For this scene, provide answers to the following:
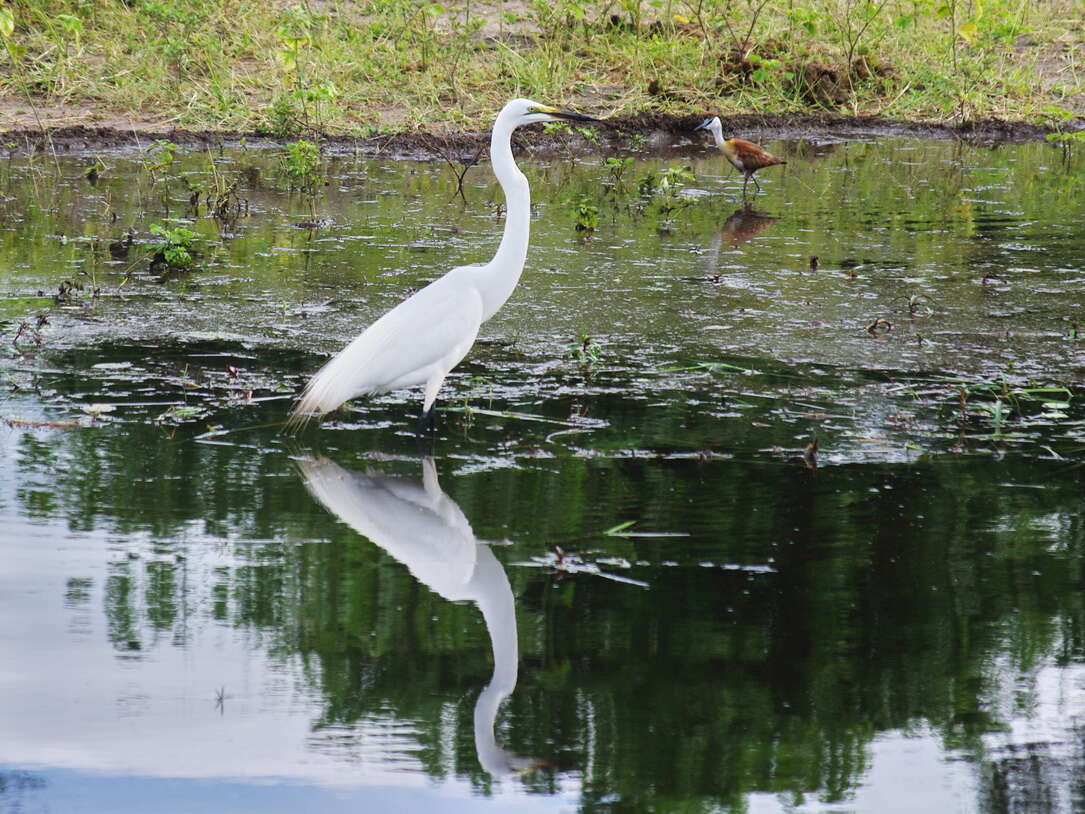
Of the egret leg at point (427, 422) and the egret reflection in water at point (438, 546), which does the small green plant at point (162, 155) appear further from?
the egret reflection in water at point (438, 546)

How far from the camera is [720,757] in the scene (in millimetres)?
2982

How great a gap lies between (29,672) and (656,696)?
1.52 m

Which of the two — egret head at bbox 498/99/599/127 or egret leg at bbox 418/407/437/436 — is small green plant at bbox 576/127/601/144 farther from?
egret leg at bbox 418/407/437/436

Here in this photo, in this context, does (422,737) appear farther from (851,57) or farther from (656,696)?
(851,57)

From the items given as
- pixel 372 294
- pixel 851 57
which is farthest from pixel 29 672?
pixel 851 57

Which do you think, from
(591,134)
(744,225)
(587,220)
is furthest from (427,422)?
(591,134)

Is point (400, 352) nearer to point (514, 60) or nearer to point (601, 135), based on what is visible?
point (601, 135)

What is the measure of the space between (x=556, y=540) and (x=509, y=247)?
150 centimetres

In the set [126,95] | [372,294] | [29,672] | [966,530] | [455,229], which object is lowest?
[29,672]

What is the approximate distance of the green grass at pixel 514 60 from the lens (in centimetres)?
1165

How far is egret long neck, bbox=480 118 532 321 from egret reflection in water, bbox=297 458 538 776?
0.82m

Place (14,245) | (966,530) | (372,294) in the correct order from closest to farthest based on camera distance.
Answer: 1. (966,530)
2. (372,294)
3. (14,245)

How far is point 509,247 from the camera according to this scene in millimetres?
5156

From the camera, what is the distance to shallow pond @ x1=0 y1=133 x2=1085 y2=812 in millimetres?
2971
